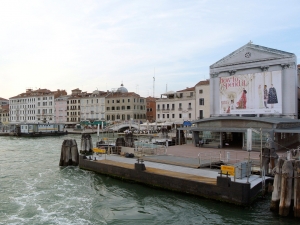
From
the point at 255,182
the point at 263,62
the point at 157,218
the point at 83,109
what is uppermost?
the point at 263,62

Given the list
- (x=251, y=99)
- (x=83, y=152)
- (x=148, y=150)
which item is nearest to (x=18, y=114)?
(x=83, y=152)

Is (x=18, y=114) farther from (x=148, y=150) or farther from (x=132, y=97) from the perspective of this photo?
(x=148, y=150)

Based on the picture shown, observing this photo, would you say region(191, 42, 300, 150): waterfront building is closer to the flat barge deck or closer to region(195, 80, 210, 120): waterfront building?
region(195, 80, 210, 120): waterfront building

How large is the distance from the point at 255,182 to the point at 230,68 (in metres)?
35.8

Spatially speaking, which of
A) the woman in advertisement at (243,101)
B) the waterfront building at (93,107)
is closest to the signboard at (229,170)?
the woman in advertisement at (243,101)

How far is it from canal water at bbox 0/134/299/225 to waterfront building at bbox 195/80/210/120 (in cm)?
4304

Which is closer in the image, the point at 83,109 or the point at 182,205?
the point at 182,205

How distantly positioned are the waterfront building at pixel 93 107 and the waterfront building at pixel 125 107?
67.8 inches

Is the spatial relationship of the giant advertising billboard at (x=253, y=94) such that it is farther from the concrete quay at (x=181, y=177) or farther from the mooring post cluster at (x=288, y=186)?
the mooring post cluster at (x=288, y=186)

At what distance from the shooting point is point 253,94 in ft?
145

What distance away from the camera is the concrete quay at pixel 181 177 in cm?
1449

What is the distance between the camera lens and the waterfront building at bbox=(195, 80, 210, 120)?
6106 centimetres

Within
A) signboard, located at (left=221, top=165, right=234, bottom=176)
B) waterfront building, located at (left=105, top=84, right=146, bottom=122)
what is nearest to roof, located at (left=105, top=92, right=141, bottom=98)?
waterfront building, located at (left=105, top=84, right=146, bottom=122)

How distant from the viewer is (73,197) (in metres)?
16.9
